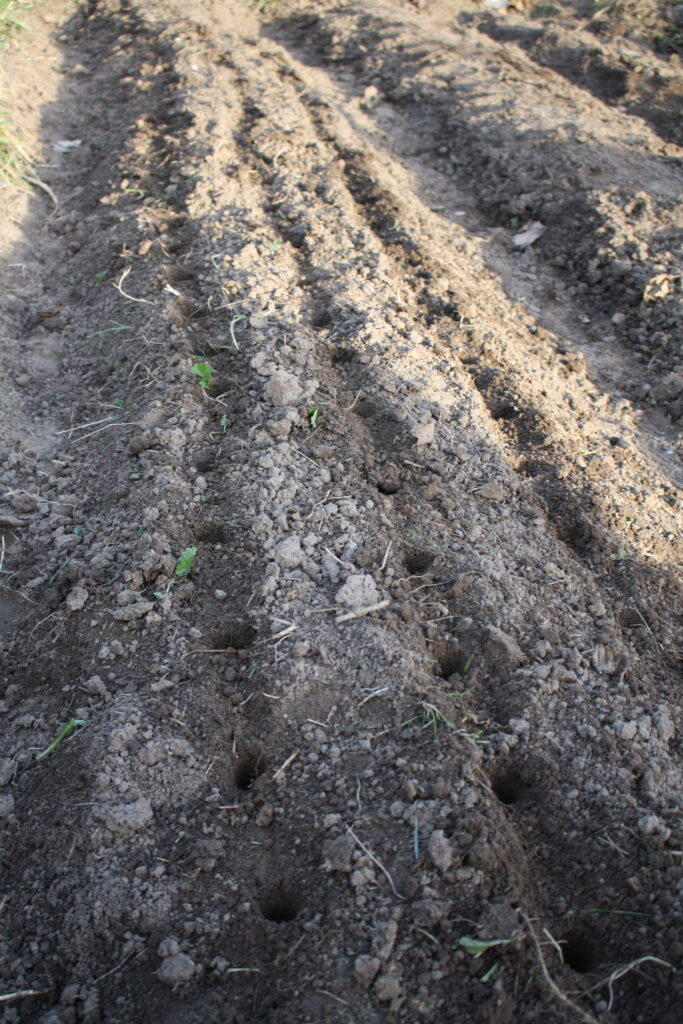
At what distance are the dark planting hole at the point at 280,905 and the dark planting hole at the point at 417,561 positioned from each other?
1.08 m

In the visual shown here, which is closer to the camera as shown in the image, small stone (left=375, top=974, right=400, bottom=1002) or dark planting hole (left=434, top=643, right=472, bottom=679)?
small stone (left=375, top=974, right=400, bottom=1002)

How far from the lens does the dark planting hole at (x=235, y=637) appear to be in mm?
2365

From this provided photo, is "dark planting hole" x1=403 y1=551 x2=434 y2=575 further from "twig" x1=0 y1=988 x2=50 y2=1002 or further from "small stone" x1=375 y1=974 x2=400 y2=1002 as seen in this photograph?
"twig" x1=0 y1=988 x2=50 y2=1002

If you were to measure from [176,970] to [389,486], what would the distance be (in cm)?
166

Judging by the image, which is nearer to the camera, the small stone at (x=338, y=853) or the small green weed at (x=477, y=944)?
the small green weed at (x=477, y=944)

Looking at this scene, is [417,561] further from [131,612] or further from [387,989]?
[387,989]

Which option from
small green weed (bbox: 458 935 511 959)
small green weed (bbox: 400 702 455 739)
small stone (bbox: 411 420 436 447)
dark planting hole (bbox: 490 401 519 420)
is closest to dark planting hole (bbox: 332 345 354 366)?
small stone (bbox: 411 420 436 447)

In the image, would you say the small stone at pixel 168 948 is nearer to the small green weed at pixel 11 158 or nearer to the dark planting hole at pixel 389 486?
the dark planting hole at pixel 389 486

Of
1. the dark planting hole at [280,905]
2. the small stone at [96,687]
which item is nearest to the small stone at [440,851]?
the dark planting hole at [280,905]

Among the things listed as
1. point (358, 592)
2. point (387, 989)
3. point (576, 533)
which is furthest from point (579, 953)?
point (576, 533)

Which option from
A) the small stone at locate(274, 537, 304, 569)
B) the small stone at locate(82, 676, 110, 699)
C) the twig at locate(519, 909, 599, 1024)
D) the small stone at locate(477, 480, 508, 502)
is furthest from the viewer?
the small stone at locate(477, 480, 508, 502)

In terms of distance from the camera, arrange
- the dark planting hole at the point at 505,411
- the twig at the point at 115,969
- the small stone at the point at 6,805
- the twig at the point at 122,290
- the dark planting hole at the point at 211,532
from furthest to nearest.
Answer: the twig at the point at 122,290 → the dark planting hole at the point at 505,411 → the dark planting hole at the point at 211,532 → the small stone at the point at 6,805 → the twig at the point at 115,969

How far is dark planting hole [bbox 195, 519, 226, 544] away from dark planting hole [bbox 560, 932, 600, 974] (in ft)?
5.25

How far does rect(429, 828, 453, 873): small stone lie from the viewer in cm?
187
